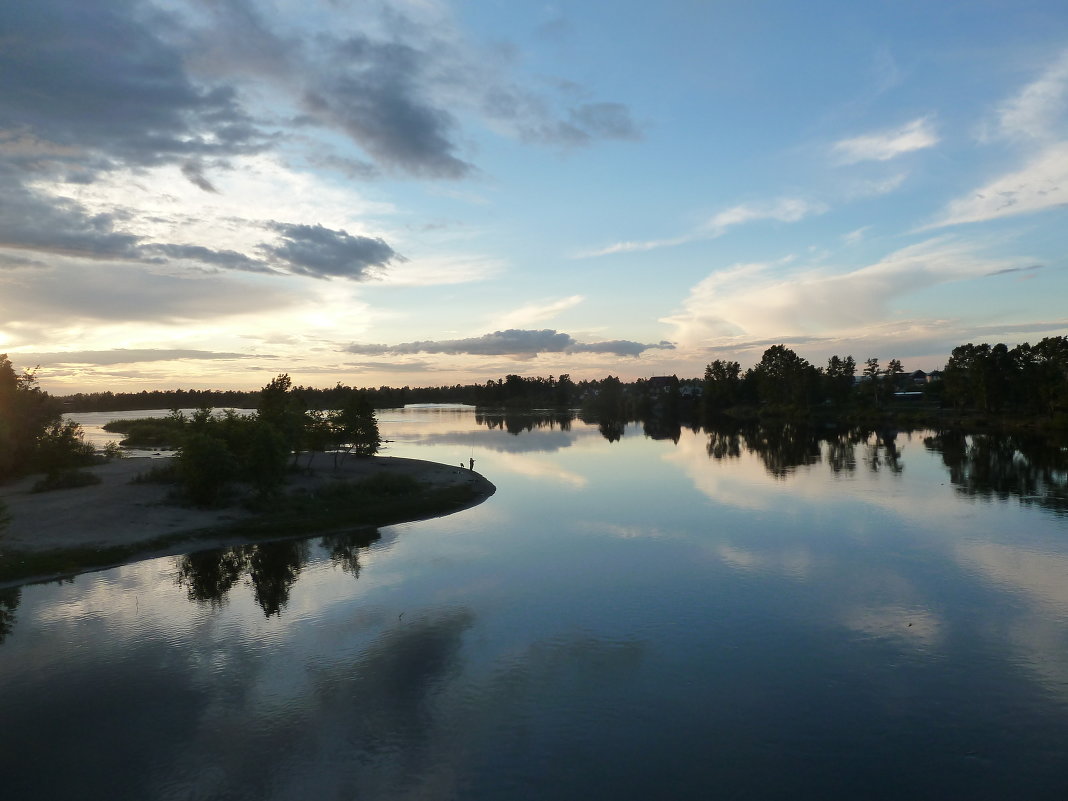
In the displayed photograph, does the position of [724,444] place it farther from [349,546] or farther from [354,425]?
[349,546]

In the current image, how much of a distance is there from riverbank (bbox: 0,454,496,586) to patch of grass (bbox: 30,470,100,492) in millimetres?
764

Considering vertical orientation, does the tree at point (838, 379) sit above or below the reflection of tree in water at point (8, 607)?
above

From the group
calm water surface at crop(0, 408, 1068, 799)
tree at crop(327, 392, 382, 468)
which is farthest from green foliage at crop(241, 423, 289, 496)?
tree at crop(327, 392, 382, 468)

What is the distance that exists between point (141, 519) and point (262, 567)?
12.5 meters

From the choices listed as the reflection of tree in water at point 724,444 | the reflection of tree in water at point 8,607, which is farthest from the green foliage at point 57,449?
the reflection of tree in water at point 724,444

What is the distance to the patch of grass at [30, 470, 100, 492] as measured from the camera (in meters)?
50.0

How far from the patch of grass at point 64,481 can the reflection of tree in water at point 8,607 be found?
23.2m

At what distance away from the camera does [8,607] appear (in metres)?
28.2

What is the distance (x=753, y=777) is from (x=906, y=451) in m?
90.4

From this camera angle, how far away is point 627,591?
30.8 metres

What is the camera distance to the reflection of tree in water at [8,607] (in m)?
25.7

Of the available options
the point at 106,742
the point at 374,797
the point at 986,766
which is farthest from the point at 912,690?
the point at 106,742

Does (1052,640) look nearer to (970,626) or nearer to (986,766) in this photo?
(970,626)

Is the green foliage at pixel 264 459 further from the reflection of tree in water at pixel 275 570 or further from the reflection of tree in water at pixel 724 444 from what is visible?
the reflection of tree in water at pixel 724 444
